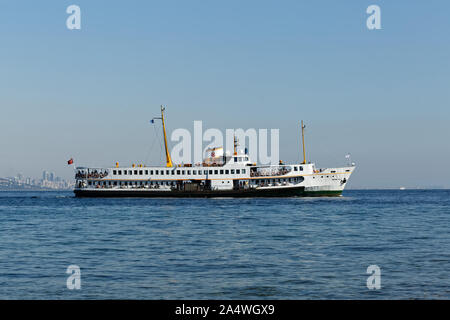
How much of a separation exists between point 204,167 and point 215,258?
73.7 m

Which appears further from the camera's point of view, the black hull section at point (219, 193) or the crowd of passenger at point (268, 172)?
the crowd of passenger at point (268, 172)

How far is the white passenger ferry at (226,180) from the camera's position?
95.6 meters

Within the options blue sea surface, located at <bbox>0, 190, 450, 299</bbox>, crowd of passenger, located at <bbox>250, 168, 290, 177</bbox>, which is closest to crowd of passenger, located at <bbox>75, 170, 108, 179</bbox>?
crowd of passenger, located at <bbox>250, 168, 290, 177</bbox>

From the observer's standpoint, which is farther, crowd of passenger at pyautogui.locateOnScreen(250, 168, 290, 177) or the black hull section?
crowd of passenger at pyautogui.locateOnScreen(250, 168, 290, 177)

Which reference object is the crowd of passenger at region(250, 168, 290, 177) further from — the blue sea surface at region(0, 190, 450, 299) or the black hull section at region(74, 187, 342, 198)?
the blue sea surface at region(0, 190, 450, 299)

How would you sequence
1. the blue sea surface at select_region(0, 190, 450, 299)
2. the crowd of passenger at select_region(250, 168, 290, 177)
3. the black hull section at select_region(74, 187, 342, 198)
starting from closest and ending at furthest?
the blue sea surface at select_region(0, 190, 450, 299) → the black hull section at select_region(74, 187, 342, 198) → the crowd of passenger at select_region(250, 168, 290, 177)

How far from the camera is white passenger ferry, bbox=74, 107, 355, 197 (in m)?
95.6

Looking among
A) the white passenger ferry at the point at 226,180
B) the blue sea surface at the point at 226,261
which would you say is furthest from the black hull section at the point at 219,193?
the blue sea surface at the point at 226,261

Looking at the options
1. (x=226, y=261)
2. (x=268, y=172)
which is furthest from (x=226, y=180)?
(x=226, y=261)

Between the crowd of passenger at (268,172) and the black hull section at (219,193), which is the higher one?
the crowd of passenger at (268,172)

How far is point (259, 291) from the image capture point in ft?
54.7

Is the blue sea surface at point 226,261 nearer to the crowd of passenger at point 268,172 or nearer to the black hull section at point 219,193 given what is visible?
the black hull section at point 219,193
